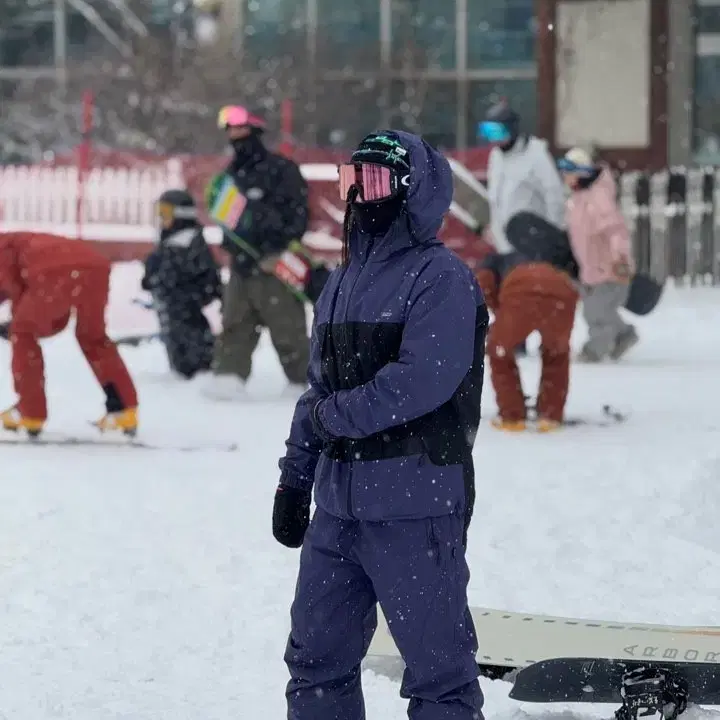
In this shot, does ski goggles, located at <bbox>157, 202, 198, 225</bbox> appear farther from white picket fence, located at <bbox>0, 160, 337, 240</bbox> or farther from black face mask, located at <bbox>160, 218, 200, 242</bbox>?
white picket fence, located at <bbox>0, 160, 337, 240</bbox>

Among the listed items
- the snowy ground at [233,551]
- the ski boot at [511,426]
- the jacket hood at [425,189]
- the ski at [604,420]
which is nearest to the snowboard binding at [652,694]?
the snowy ground at [233,551]

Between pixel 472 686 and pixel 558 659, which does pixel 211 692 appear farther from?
pixel 472 686

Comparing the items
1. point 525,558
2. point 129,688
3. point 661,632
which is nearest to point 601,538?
point 525,558

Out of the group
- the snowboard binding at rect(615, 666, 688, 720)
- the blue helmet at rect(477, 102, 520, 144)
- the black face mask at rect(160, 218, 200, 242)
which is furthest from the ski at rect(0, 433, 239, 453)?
the snowboard binding at rect(615, 666, 688, 720)

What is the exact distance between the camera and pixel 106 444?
798 cm

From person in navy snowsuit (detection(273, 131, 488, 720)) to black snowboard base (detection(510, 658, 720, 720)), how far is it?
0.66 meters

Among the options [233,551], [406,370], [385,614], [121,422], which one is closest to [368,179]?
[406,370]

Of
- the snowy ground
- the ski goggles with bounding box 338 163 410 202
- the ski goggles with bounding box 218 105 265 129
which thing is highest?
the ski goggles with bounding box 218 105 265 129

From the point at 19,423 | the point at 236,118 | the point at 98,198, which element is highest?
A: the point at 236,118

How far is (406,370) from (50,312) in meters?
4.70

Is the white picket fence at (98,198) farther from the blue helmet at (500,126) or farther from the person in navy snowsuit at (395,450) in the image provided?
the person in navy snowsuit at (395,450)

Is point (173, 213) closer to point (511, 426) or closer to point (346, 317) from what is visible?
point (511, 426)

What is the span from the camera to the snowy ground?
14.7ft

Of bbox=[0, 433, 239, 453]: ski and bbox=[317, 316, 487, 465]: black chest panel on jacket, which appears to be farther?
bbox=[0, 433, 239, 453]: ski
